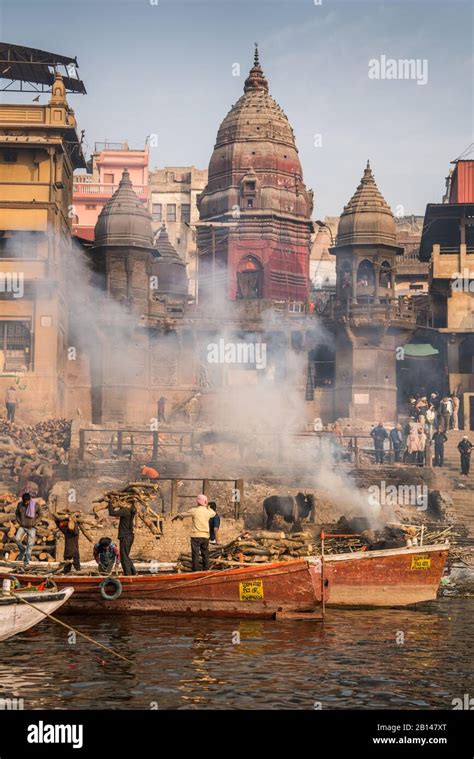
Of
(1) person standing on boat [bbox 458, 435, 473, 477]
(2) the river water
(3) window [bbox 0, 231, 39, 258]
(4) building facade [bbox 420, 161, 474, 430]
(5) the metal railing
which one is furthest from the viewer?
(5) the metal railing

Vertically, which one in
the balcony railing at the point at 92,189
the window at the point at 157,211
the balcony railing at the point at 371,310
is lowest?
the balcony railing at the point at 371,310

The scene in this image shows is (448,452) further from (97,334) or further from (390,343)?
(97,334)

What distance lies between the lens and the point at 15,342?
44281mm

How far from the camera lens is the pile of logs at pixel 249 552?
21422 mm

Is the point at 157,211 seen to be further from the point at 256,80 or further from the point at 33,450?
the point at 33,450

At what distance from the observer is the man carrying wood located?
21.6m

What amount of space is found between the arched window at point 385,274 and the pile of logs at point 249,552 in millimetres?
29766

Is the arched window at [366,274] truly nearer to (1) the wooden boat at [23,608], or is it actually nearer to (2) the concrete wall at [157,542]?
(2) the concrete wall at [157,542]

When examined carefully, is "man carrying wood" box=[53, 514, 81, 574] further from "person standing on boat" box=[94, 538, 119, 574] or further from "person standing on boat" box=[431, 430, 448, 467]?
"person standing on boat" box=[431, 430, 448, 467]

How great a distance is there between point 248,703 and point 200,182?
75.8 m

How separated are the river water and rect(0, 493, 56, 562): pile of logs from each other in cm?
461

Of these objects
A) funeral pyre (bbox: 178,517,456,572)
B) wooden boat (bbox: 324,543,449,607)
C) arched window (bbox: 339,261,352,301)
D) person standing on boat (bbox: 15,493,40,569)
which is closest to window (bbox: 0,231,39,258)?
arched window (bbox: 339,261,352,301)

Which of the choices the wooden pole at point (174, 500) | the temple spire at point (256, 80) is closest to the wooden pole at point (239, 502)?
the wooden pole at point (174, 500)
